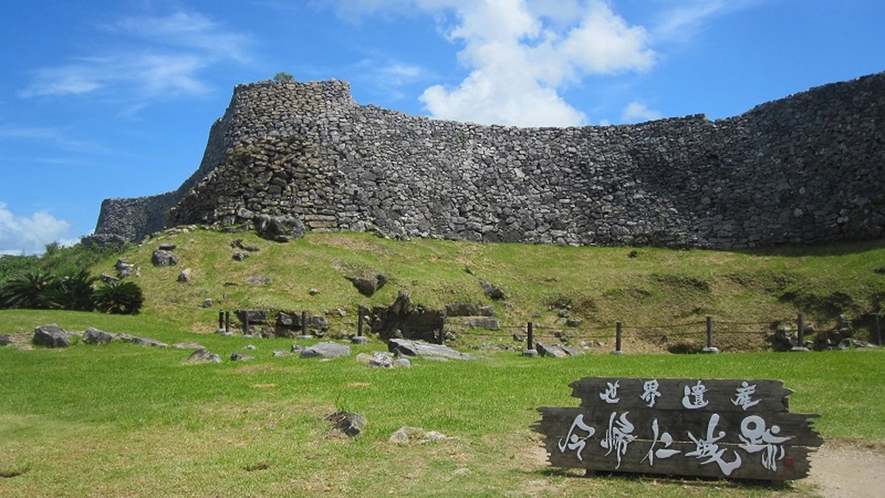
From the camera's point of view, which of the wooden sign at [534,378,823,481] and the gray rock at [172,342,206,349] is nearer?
the wooden sign at [534,378,823,481]

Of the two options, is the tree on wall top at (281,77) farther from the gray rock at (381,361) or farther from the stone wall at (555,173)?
the gray rock at (381,361)

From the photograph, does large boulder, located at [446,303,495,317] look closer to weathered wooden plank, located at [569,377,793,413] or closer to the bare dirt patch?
the bare dirt patch

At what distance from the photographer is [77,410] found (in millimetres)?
11617

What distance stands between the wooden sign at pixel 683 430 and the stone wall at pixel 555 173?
24923mm

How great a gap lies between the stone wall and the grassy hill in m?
1.85

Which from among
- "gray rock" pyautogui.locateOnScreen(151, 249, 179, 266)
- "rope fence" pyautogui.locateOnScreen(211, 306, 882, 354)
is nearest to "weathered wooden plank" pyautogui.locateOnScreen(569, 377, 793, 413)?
"rope fence" pyautogui.locateOnScreen(211, 306, 882, 354)

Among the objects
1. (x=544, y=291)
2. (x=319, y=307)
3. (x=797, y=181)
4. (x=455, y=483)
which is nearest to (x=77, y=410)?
(x=455, y=483)

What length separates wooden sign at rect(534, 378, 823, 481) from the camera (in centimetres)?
721

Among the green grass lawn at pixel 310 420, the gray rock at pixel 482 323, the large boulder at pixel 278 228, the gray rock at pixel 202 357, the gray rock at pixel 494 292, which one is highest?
the large boulder at pixel 278 228

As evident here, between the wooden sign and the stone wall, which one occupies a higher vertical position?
the stone wall

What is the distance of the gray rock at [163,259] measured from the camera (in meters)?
25.8

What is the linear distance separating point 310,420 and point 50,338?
1098 cm

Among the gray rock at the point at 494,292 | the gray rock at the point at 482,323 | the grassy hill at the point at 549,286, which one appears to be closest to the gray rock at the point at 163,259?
the grassy hill at the point at 549,286

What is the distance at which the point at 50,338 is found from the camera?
17781 millimetres
